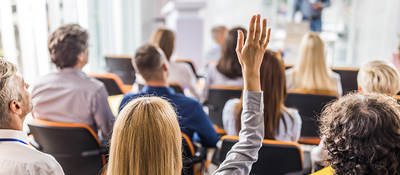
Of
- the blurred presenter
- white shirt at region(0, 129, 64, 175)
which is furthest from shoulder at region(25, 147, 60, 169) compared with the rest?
the blurred presenter

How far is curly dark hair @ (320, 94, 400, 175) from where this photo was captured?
86 cm

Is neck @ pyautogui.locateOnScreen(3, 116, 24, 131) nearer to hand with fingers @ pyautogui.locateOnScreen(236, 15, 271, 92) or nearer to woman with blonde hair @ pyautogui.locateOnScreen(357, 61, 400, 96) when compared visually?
hand with fingers @ pyautogui.locateOnScreen(236, 15, 271, 92)

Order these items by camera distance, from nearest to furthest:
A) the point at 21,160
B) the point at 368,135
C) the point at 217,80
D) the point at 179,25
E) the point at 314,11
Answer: the point at 368,135, the point at 21,160, the point at 217,80, the point at 179,25, the point at 314,11

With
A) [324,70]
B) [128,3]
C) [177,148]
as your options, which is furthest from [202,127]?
[128,3]

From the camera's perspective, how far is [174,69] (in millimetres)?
3279

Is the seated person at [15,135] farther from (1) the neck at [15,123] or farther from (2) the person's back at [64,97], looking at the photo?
(2) the person's back at [64,97]

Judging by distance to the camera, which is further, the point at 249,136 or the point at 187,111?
the point at 187,111

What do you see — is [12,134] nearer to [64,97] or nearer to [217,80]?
[64,97]

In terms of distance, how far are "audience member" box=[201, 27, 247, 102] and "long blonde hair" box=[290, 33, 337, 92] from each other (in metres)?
0.49

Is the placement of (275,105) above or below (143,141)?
below

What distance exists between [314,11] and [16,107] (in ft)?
21.0

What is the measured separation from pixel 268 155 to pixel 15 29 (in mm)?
2338

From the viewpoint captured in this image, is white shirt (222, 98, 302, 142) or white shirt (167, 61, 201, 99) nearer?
white shirt (222, 98, 302, 142)

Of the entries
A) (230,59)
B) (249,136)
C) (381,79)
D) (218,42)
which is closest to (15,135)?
(249,136)
